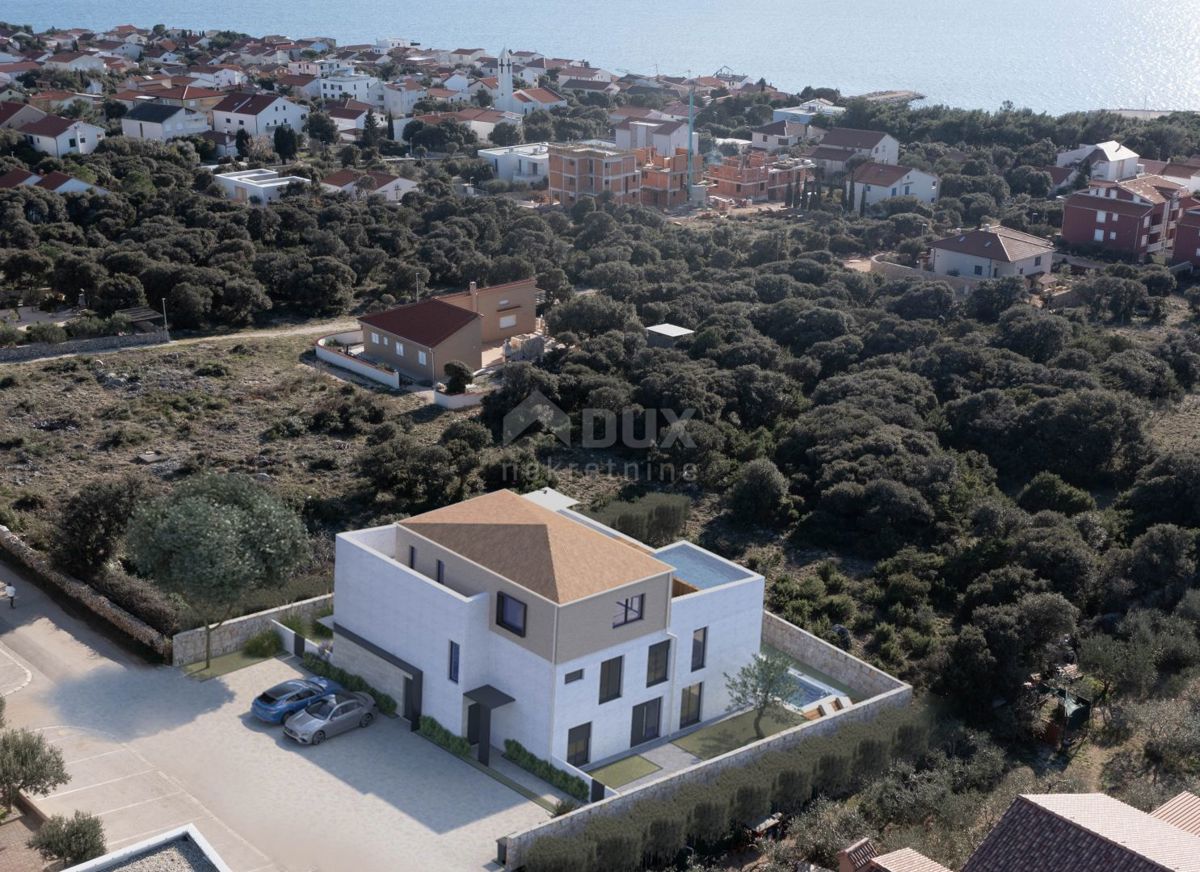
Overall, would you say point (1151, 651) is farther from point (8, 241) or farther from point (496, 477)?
point (8, 241)

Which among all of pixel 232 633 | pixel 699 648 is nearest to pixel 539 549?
pixel 699 648

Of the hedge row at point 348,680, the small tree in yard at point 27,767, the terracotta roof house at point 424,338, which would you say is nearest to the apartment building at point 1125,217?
the terracotta roof house at point 424,338

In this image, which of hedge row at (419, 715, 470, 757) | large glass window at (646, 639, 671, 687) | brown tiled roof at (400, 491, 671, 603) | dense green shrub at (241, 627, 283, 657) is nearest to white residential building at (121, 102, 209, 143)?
dense green shrub at (241, 627, 283, 657)

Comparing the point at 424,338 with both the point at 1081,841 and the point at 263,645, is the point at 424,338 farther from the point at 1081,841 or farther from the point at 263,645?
the point at 1081,841

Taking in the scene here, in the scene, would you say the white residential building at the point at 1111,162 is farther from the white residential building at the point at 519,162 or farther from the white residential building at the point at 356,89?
the white residential building at the point at 356,89

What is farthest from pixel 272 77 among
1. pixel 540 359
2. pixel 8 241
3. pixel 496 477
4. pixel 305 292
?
pixel 496 477

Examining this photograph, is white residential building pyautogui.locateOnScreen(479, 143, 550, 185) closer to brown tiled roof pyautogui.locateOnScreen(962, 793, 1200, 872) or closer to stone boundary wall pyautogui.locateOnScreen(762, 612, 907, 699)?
stone boundary wall pyautogui.locateOnScreen(762, 612, 907, 699)

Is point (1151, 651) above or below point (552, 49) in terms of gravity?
below
